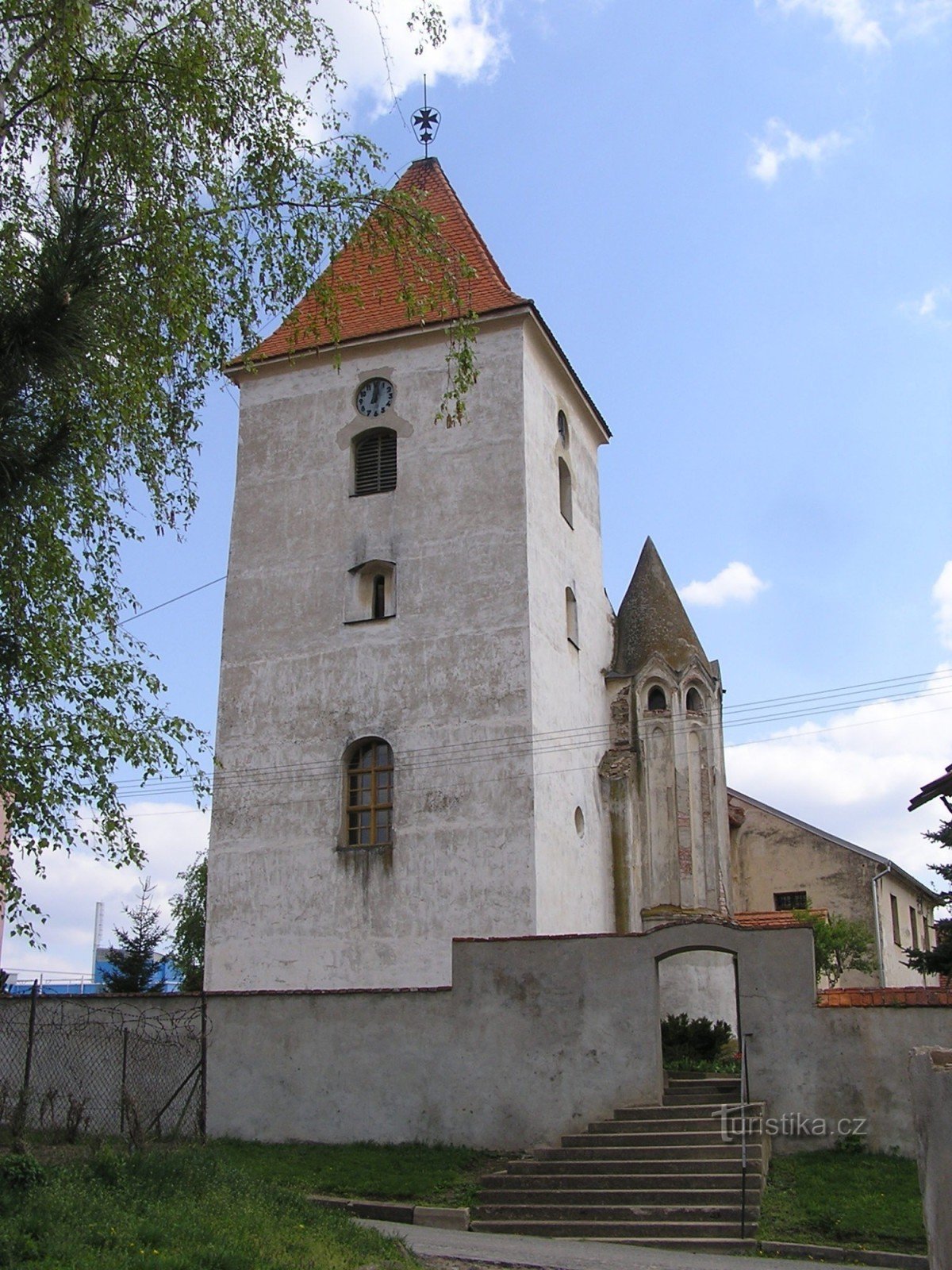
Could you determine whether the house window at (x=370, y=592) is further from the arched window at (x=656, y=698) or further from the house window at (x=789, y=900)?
the house window at (x=789, y=900)

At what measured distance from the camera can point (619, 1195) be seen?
14992 millimetres

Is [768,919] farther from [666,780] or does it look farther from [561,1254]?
[561,1254]

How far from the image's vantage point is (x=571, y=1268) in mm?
12055

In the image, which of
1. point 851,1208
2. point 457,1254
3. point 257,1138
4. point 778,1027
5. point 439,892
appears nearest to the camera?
point 457,1254

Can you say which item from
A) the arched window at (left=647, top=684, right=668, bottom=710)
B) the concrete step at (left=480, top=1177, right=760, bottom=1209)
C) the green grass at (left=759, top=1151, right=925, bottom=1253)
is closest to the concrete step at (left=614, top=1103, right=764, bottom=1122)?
the green grass at (left=759, top=1151, right=925, bottom=1253)

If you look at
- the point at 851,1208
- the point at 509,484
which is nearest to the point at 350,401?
Result: the point at 509,484

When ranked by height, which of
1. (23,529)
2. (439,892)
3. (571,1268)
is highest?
(23,529)

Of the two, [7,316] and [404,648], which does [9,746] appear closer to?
[7,316]

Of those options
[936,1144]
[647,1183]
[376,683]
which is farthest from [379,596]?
[936,1144]

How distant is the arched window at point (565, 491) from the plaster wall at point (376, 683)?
2.70 meters

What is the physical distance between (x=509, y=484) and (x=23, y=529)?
1373 cm

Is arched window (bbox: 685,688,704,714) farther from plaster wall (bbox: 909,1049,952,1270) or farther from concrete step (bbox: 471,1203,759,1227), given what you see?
plaster wall (bbox: 909,1049,952,1270)

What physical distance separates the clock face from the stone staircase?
49.2ft

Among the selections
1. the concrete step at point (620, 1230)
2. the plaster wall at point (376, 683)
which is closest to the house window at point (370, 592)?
the plaster wall at point (376, 683)
